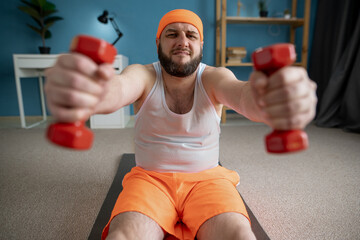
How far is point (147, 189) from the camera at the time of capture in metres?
0.91

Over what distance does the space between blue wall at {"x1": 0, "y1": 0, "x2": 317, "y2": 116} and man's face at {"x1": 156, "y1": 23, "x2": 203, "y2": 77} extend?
8.04 ft

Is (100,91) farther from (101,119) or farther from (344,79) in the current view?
(344,79)

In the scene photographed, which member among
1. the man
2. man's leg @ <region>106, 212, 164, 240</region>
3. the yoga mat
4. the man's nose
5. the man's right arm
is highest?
the man's nose

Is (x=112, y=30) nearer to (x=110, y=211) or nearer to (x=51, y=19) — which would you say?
(x=51, y=19)

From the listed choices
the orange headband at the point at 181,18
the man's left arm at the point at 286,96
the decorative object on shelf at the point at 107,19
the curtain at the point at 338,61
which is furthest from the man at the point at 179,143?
the curtain at the point at 338,61

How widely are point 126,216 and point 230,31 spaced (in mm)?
3199

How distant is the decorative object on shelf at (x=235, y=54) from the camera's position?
10.4ft

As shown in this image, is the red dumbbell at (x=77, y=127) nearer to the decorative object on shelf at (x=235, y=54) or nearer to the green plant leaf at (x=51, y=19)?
the decorative object on shelf at (x=235, y=54)

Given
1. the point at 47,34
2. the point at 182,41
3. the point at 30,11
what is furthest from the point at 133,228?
the point at 47,34

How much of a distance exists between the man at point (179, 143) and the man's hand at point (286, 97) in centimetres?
15

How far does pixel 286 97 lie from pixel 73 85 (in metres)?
0.39

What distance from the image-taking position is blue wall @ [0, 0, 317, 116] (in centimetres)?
323

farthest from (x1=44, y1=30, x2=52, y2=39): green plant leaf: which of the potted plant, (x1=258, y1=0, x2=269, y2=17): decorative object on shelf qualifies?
(x1=258, y1=0, x2=269, y2=17): decorative object on shelf

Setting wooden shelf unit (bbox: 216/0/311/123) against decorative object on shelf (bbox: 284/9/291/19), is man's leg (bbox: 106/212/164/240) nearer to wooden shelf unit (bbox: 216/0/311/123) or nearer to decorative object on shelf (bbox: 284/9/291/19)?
wooden shelf unit (bbox: 216/0/311/123)
